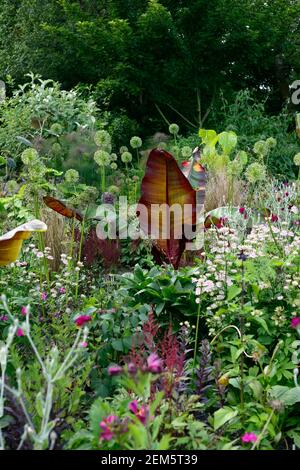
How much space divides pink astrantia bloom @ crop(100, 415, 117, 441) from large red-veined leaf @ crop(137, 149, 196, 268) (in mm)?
2278

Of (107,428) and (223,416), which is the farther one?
(223,416)

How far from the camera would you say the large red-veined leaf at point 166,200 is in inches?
161

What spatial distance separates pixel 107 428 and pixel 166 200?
2.52m

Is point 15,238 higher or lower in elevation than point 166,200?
lower

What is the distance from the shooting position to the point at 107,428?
1.78 metres

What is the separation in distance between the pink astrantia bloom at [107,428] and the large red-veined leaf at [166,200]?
2278 millimetres

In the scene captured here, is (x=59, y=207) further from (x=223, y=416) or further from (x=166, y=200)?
(x=223, y=416)

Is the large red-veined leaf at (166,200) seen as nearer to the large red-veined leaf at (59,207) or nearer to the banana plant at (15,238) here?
the large red-veined leaf at (59,207)

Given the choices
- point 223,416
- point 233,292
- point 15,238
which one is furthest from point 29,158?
point 223,416

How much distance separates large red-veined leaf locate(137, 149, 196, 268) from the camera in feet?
13.4

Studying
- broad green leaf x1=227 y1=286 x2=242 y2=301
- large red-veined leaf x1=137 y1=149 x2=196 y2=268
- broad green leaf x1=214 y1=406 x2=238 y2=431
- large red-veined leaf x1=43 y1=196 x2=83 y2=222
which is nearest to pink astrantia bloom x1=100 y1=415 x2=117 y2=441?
broad green leaf x1=214 y1=406 x2=238 y2=431

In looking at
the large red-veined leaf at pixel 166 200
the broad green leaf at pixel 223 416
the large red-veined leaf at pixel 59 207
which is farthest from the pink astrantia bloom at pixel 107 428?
the large red-veined leaf at pixel 59 207

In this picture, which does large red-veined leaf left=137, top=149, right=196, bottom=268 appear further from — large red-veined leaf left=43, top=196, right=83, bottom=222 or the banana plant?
the banana plant

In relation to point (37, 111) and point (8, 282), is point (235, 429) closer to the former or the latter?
point (8, 282)
